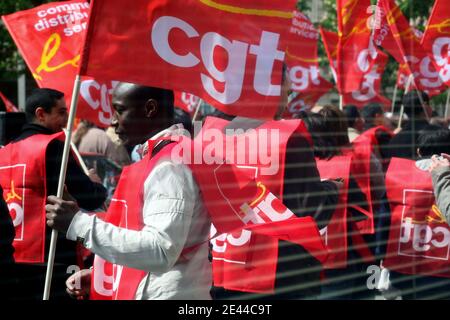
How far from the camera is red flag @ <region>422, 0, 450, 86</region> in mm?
5480

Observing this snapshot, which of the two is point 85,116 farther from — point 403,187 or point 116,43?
point 116,43

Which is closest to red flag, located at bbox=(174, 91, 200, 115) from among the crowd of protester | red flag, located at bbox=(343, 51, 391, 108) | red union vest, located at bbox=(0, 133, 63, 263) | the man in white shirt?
red flag, located at bbox=(343, 51, 391, 108)

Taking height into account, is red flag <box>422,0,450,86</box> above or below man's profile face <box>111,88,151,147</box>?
above

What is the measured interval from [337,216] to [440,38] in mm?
1758

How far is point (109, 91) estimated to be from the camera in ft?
19.9

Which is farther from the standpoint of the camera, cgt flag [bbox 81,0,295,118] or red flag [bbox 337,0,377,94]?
red flag [bbox 337,0,377,94]

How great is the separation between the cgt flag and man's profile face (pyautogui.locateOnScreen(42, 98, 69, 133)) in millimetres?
1631

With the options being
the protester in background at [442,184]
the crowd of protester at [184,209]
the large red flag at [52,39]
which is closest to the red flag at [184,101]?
the crowd of protester at [184,209]

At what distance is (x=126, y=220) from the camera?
282cm

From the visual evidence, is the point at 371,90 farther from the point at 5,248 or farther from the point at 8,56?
the point at 8,56

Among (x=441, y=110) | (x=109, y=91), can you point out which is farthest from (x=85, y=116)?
(x=441, y=110)

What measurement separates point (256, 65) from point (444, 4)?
265 centimetres

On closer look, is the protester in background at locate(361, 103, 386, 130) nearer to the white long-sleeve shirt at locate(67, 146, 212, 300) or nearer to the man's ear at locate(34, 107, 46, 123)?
the man's ear at locate(34, 107, 46, 123)

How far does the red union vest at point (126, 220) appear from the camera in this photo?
2746 millimetres
